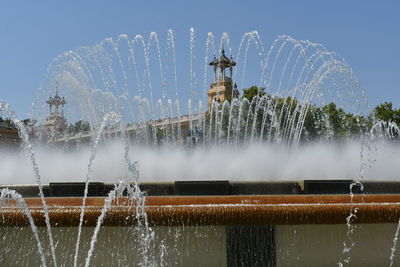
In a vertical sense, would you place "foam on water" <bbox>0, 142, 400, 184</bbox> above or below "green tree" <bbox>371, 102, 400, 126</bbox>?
below

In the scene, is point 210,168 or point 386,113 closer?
point 210,168

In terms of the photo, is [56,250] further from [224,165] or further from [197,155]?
[197,155]

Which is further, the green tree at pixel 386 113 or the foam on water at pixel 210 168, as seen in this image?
the green tree at pixel 386 113

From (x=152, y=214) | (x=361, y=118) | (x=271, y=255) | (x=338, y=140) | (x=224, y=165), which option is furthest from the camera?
(x=361, y=118)

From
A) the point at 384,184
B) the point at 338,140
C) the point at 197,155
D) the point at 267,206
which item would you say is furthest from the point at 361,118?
the point at 267,206

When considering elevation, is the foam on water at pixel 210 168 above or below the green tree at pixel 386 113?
below

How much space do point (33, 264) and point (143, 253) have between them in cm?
112

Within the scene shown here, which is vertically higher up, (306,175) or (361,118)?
(361,118)

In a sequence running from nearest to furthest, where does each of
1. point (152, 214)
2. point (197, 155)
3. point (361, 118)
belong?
point (152, 214) → point (197, 155) → point (361, 118)

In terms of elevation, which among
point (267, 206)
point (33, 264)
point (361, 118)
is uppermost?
point (361, 118)

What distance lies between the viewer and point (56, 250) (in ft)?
14.3

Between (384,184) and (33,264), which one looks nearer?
(33,264)

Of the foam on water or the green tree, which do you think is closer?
the foam on water

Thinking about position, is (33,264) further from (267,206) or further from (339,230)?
(339,230)
